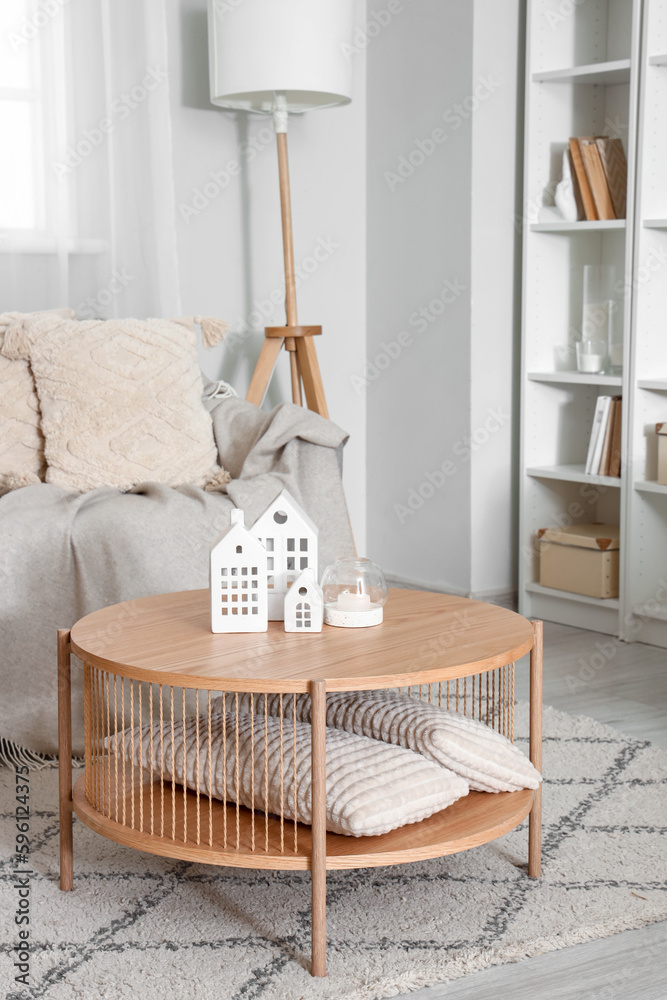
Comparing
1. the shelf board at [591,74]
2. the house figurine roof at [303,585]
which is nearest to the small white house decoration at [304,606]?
the house figurine roof at [303,585]

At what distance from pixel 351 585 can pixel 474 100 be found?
6.99 feet

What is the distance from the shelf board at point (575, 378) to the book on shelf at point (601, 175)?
1.43ft

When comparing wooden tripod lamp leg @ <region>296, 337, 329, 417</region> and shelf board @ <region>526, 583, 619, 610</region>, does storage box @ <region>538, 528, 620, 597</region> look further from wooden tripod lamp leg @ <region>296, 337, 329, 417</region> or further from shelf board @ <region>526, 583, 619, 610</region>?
wooden tripod lamp leg @ <region>296, 337, 329, 417</region>

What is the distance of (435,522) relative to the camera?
11.9ft

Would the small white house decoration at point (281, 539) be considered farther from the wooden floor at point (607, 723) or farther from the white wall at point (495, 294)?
the white wall at point (495, 294)

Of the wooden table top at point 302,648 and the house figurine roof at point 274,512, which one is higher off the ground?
the house figurine roof at point 274,512

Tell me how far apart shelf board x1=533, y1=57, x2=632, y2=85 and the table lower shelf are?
2176 millimetres

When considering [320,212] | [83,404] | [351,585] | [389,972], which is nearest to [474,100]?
[320,212]

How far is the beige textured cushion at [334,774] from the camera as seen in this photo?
1447mm

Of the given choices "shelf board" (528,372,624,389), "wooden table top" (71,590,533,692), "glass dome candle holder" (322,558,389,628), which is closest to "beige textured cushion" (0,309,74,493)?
"wooden table top" (71,590,533,692)

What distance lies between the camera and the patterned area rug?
1.42 meters

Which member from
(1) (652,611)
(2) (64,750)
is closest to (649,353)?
(1) (652,611)

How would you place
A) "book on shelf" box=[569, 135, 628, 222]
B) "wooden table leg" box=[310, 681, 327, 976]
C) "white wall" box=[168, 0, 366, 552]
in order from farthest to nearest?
"white wall" box=[168, 0, 366, 552]
"book on shelf" box=[569, 135, 628, 222]
"wooden table leg" box=[310, 681, 327, 976]

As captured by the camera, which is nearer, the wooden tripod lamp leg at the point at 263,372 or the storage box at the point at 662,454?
the storage box at the point at 662,454
